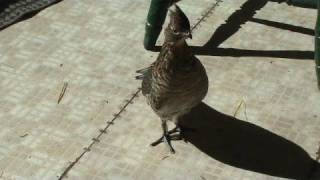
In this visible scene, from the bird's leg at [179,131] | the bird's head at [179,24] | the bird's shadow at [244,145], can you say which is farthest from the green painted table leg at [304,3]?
the bird's head at [179,24]

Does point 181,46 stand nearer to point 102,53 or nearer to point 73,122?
point 73,122

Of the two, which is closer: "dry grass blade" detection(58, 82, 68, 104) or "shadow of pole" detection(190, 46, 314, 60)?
"dry grass blade" detection(58, 82, 68, 104)

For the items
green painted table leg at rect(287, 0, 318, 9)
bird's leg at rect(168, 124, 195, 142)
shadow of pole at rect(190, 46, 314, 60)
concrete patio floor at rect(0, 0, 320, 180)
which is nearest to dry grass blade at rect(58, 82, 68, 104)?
concrete patio floor at rect(0, 0, 320, 180)

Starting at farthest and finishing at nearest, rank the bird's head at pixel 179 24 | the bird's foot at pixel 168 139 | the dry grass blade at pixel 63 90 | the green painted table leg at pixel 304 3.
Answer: the green painted table leg at pixel 304 3 < the dry grass blade at pixel 63 90 < the bird's foot at pixel 168 139 < the bird's head at pixel 179 24

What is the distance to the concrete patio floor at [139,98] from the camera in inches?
138

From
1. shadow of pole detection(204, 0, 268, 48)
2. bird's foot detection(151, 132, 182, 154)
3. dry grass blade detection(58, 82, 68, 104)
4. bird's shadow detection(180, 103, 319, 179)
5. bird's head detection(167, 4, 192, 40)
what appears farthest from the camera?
shadow of pole detection(204, 0, 268, 48)

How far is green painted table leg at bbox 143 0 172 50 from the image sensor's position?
13.0ft

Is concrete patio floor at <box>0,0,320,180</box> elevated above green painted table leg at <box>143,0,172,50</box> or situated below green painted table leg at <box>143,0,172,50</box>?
below

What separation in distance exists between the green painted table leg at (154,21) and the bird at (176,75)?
27.8 inches

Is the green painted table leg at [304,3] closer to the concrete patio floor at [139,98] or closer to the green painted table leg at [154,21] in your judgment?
the concrete patio floor at [139,98]

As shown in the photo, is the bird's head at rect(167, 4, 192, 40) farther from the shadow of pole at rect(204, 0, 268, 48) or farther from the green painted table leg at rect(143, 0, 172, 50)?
the shadow of pole at rect(204, 0, 268, 48)

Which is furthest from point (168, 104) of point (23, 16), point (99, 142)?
point (23, 16)

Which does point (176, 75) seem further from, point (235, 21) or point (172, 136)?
point (235, 21)

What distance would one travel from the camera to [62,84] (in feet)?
13.3
